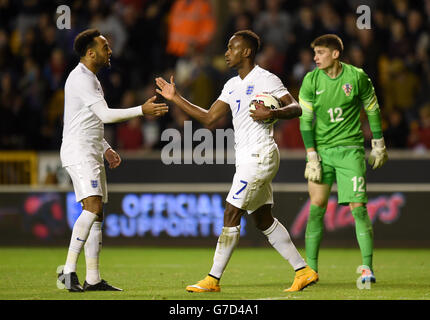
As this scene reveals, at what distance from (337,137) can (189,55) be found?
816 cm

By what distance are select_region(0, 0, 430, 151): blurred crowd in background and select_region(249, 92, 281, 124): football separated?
715cm

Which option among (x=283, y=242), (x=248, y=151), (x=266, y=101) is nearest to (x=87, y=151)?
(x=248, y=151)

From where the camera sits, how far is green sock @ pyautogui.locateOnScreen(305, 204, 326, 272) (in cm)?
922

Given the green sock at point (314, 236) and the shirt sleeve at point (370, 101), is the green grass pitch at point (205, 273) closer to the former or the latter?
the green sock at point (314, 236)

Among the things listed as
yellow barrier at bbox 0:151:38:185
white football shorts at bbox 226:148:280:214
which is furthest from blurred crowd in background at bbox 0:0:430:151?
white football shorts at bbox 226:148:280:214

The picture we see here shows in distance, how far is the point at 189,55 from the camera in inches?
669

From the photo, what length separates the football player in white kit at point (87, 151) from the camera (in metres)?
8.23

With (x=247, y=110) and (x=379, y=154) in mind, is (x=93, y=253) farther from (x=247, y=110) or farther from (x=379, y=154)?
(x=379, y=154)

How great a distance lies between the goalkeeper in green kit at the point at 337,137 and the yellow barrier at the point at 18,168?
292 inches

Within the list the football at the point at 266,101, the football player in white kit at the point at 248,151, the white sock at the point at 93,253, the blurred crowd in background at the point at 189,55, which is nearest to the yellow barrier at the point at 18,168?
the blurred crowd in background at the point at 189,55

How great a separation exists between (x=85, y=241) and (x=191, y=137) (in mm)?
7246

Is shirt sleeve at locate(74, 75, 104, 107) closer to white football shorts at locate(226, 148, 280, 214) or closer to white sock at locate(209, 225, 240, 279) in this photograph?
white football shorts at locate(226, 148, 280, 214)

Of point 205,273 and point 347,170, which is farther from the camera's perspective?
point 205,273

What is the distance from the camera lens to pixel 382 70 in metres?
16.1
